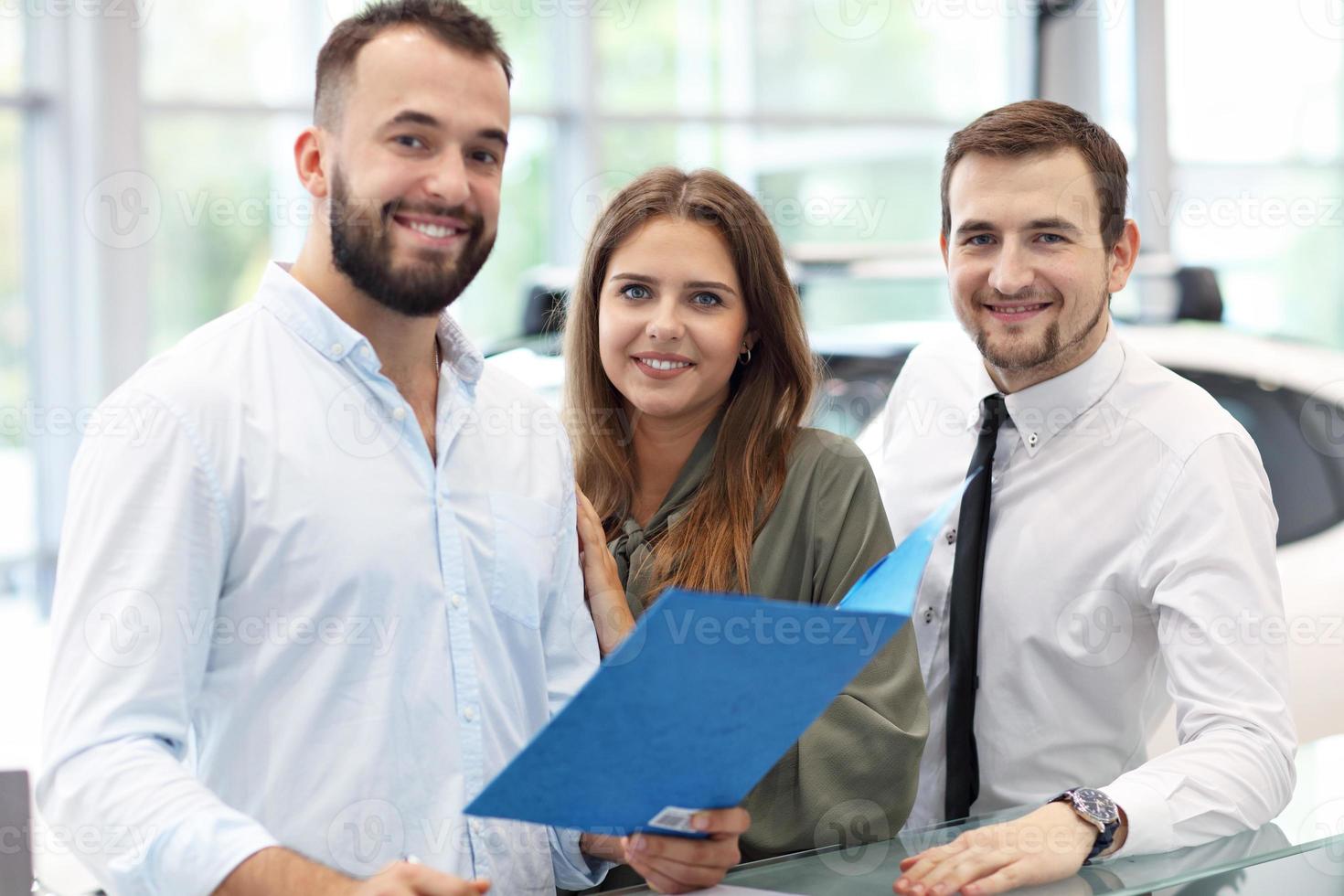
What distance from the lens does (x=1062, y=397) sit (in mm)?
1997

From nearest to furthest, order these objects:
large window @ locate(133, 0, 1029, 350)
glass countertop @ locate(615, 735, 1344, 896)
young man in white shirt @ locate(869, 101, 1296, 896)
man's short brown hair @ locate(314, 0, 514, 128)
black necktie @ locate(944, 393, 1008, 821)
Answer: glass countertop @ locate(615, 735, 1344, 896) < man's short brown hair @ locate(314, 0, 514, 128) < young man in white shirt @ locate(869, 101, 1296, 896) < black necktie @ locate(944, 393, 1008, 821) < large window @ locate(133, 0, 1029, 350)

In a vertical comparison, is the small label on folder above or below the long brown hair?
below

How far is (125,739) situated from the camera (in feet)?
4.09

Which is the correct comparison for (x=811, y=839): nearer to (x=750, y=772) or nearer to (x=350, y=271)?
(x=750, y=772)

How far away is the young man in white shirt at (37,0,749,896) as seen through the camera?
1270 mm

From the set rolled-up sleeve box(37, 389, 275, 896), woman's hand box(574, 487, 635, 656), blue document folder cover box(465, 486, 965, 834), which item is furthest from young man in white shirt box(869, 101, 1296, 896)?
rolled-up sleeve box(37, 389, 275, 896)

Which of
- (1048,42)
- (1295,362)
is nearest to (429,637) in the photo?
(1295,362)

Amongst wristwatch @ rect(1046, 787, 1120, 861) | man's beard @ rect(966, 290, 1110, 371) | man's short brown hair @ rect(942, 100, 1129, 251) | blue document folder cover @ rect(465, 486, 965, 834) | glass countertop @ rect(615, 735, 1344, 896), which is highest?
man's short brown hair @ rect(942, 100, 1129, 251)

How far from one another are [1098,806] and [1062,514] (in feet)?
1.84

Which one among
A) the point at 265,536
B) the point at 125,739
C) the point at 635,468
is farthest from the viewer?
the point at 635,468

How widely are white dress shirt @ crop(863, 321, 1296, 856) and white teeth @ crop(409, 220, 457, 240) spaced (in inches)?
36.1

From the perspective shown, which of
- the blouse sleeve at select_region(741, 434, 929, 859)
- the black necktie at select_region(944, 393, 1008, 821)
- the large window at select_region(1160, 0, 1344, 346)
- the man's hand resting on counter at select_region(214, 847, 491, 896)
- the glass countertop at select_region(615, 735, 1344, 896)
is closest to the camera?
the man's hand resting on counter at select_region(214, 847, 491, 896)

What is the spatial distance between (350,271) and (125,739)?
0.53 metres

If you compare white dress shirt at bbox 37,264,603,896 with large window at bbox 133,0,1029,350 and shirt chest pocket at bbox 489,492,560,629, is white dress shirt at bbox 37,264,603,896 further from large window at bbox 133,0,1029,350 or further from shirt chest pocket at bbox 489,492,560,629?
large window at bbox 133,0,1029,350
